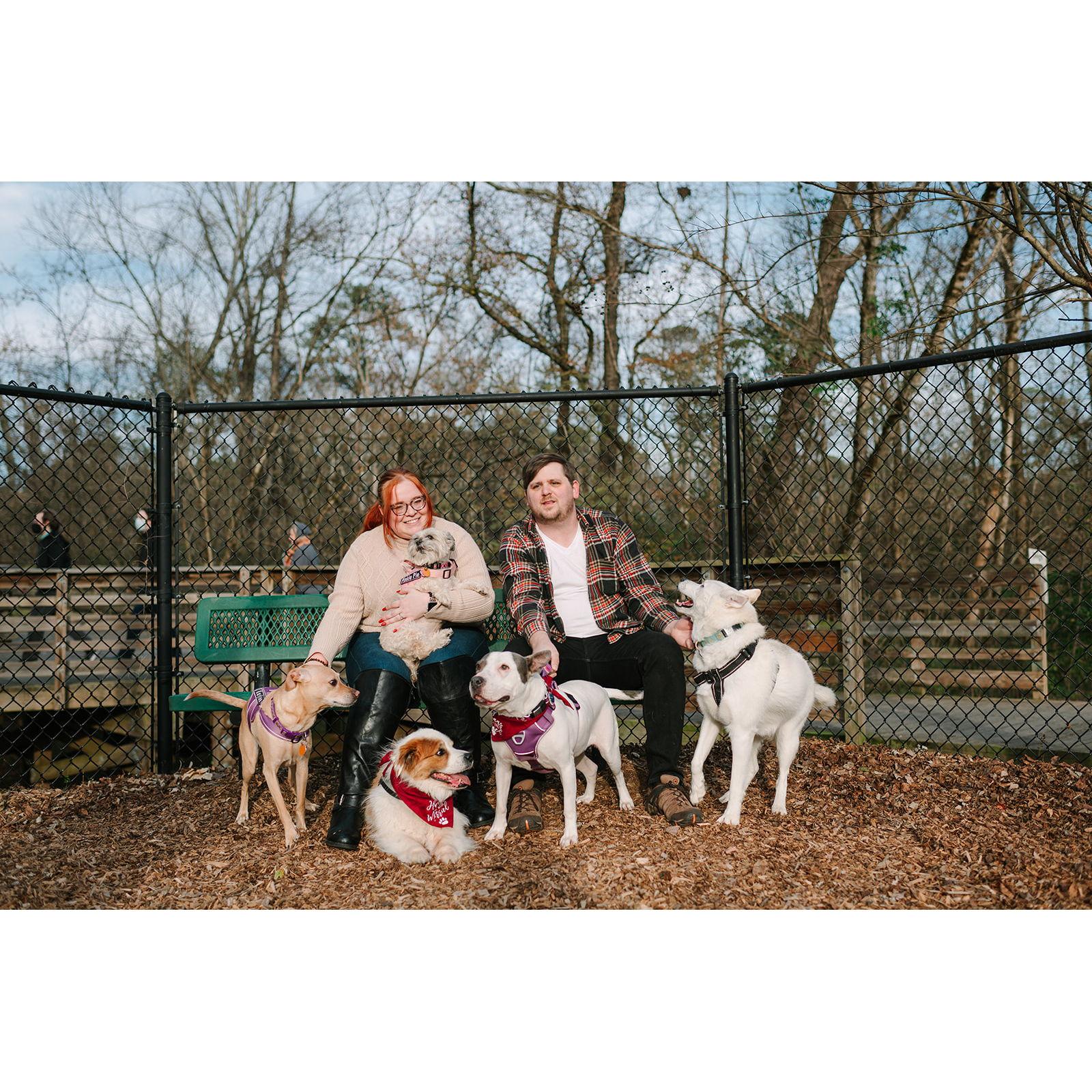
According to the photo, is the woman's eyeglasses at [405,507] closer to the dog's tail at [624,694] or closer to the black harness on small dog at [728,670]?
the dog's tail at [624,694]

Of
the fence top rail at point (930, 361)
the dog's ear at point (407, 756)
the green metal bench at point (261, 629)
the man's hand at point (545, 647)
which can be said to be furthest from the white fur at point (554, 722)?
the fence top rail at point (930, 361)

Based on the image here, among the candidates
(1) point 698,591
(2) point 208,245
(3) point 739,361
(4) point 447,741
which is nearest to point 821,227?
(3) point 739,361

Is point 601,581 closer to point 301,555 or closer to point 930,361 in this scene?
point 930,361

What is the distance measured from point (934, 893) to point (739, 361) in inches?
372

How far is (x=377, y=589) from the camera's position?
381cm

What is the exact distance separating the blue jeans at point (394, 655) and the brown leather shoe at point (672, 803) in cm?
94

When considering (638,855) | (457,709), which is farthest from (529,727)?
(638,855)

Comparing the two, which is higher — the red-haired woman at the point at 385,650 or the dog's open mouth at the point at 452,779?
→ the red-haired woman at the point at 385,650

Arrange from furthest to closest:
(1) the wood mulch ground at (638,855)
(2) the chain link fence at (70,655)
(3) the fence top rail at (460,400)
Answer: (2) the chain link fence at (70,655) < (3) the fence top rail at (460,400) < (1) the wood mulch ground at (638,855)

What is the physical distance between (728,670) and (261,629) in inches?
97.1

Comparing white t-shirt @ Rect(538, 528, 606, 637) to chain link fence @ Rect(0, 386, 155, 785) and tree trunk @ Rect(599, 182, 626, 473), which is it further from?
tree trunk @ Rect(599, 182, 626, 473)

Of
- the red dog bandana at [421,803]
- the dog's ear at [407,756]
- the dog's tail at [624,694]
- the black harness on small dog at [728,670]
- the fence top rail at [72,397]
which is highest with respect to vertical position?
the fence top rail at [72,397]

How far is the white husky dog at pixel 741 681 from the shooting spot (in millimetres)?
3453

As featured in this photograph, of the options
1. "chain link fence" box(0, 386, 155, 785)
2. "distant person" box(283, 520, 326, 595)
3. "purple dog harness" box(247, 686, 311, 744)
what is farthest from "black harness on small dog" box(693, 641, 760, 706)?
"distant person" box(283, 520, 326, 595)
